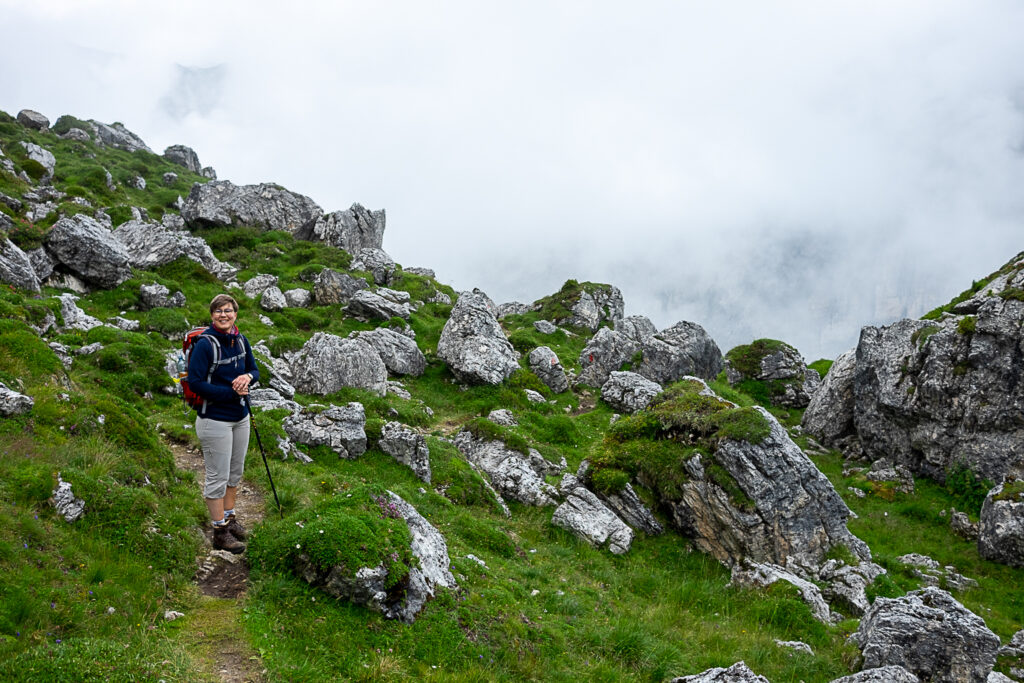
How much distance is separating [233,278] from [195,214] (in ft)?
69.6

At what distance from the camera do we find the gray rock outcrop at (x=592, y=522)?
60.4 ft

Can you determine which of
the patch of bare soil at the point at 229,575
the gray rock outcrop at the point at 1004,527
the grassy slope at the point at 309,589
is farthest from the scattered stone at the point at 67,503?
the gray rock outcrop at the point at 1004,527

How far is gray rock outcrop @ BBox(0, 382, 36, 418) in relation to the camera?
1127cm

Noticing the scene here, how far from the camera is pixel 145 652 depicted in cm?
719

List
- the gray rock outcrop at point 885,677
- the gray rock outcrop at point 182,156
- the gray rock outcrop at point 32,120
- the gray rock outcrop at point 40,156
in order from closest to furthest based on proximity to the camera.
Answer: the gray rock outcrop at point 885,677 → the gray rock outcrop at point 40,156 → the gray rock outcrop at point 32,120 → the gray rock outcrop at point 182,156

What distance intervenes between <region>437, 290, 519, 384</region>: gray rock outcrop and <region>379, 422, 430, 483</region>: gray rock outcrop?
15273 mm

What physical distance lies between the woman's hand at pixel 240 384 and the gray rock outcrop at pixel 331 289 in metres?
36.1

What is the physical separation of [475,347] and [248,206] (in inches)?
1833

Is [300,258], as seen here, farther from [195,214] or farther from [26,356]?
[26,356]

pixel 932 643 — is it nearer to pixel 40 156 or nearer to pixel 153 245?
pixel 153 245

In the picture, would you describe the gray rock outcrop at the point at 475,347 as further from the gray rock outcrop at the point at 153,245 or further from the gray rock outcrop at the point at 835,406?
the gray rock outcrop at the point at 835,406

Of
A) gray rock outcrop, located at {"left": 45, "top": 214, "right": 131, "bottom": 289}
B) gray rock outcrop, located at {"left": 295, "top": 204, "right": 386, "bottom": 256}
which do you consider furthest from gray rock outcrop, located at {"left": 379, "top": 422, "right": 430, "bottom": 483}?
gray rock outcrop, located at {"left": 295, "top": 204, "right": 386, "bottom": 256}

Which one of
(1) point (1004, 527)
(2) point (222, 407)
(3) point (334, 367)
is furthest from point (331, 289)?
(1) point (1004, 527)

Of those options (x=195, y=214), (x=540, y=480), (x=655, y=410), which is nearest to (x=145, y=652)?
(x=540, y=480)
